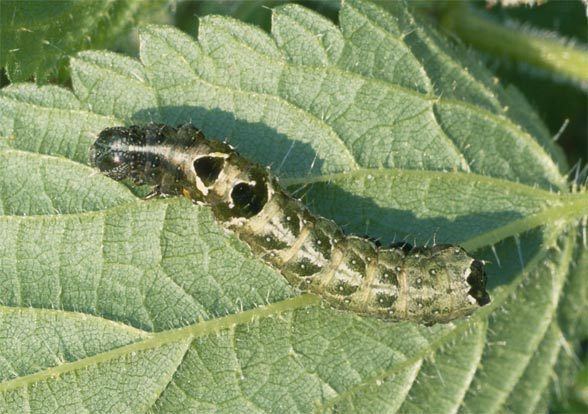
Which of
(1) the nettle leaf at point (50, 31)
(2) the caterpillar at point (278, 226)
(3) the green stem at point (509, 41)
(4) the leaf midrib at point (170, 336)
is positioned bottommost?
(4) the leaf midrib at point (170, 336)

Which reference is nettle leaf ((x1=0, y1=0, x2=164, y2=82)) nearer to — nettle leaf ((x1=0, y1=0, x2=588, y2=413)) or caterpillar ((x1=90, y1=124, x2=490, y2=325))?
nettle leaf ((x1=0, y1=0, x2=588, y2=413))

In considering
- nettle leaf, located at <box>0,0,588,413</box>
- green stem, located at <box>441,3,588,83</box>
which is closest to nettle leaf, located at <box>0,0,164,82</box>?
nettle leaf, located at <box>0,0,588,413</box>

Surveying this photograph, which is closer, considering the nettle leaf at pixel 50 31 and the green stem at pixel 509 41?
the nettle leaf at pixel 50 31

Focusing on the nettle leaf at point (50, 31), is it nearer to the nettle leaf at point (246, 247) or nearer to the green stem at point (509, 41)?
the nettle leaf at point (246, 247)

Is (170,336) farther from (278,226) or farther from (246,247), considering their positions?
(278,226)

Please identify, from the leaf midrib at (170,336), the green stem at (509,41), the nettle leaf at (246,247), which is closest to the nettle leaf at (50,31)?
the nettle leaf at (246,247)

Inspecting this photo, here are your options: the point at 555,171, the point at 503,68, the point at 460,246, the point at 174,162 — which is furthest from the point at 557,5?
the point at 174,162

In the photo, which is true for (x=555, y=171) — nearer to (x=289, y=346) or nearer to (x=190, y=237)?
(x=289, y=346)
